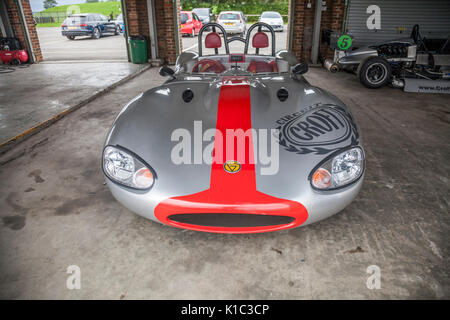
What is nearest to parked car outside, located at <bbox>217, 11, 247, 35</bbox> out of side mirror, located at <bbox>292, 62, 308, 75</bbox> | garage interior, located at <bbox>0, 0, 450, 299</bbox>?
garage interior, located at <bbox>0, 0, 450, 299</bbox>

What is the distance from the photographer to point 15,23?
855 cm

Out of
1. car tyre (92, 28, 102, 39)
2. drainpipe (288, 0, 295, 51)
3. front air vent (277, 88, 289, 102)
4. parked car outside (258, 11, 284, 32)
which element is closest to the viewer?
front air vent (277, 88, 289, 102)

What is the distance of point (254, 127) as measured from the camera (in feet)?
5.94

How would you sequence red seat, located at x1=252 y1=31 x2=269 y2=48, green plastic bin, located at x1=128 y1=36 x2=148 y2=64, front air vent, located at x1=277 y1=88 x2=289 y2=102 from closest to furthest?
1. front air vent, located at x1=277 y1=88 x2=289 y2=102
2. red seat, located at x1=252 y1=31 x2=269 y2=48
3. green plastic bin, located at x1=128 y1=36 x2=148 y2=64

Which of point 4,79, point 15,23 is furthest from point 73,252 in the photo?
point 15,23

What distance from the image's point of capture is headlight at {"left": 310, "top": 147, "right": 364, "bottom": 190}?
1.58 meters

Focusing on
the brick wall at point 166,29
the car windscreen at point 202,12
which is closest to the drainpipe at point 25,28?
the brick wall at point 166,29

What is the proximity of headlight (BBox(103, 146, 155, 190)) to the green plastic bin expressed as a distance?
7266 millimetres

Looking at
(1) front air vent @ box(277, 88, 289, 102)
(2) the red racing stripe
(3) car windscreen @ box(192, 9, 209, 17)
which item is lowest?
(2) the red racing stripe

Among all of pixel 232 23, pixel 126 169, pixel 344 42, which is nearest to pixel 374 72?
pixel 344 42

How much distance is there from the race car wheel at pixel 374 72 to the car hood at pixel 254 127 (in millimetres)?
4143

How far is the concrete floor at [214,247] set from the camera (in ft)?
4.85

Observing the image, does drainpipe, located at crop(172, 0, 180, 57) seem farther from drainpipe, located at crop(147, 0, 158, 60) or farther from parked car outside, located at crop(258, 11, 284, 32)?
parked car outside, located at crop(258, 11, 284, 32)

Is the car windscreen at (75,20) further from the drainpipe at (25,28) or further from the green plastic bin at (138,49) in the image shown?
the green plastic bin at (138,49)
